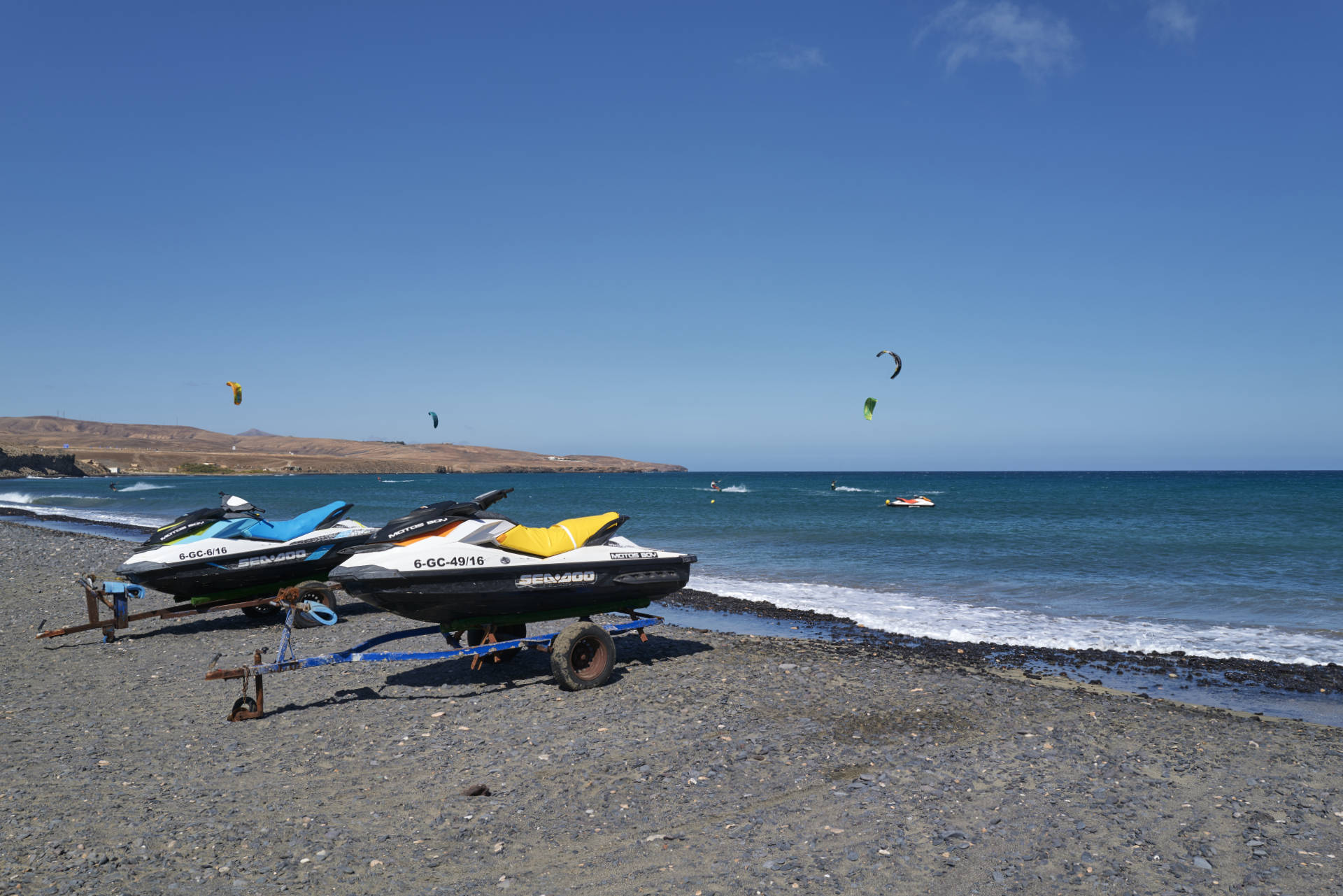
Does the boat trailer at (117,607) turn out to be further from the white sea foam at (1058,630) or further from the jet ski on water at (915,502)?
the jet ski on water at (915,502)

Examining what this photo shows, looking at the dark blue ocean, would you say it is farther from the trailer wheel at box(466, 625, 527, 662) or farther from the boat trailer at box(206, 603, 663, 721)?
the trailer wheel at box(466, 625, 527, 662)

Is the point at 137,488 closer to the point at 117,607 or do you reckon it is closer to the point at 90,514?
the point at 90,514

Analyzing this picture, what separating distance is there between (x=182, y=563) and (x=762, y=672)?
28.1 feet

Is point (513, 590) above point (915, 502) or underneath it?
above

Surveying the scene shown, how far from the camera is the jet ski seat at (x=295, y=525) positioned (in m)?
12.2

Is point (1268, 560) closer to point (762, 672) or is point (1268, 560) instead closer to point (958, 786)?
point (762, 672)

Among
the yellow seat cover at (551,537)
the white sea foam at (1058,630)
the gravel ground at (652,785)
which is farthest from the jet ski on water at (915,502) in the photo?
the yellow seat cover at (551,537)

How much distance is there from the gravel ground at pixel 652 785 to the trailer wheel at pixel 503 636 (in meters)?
0.18

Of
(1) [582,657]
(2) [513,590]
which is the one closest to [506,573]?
(2) [513,590]

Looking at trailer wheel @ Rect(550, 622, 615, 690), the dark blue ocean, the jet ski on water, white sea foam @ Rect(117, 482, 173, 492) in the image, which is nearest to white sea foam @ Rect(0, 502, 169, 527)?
the dark blue ocean

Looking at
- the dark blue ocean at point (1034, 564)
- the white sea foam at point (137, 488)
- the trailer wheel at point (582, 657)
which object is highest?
the trailer wheel at point (582, 657)

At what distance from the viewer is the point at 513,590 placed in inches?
327

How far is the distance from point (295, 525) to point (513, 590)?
609cm

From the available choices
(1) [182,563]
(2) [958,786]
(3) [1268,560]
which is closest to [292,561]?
(1) [182,563]
